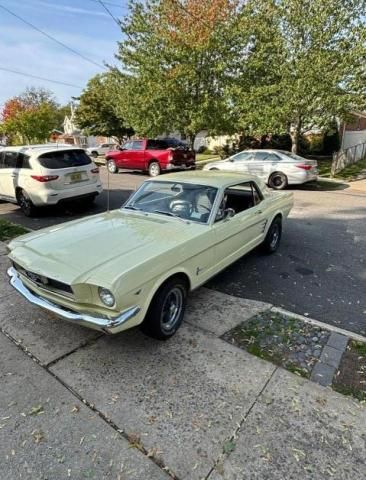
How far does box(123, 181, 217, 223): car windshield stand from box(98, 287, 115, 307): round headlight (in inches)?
58.8

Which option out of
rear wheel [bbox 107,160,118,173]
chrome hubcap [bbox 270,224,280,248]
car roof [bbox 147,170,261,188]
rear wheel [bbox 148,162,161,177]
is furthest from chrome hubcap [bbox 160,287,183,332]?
rear wheel [bbox 107,160,118,173]

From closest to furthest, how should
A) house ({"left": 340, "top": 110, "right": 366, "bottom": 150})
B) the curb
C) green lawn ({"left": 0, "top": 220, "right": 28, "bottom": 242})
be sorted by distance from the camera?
1. the curb
2. green lawn ({"left": 0, "top": 220, "right": 28, "bottom": 242})
3. house ({"left": 340, "top": 110, "right": 366, "bottom": 150})

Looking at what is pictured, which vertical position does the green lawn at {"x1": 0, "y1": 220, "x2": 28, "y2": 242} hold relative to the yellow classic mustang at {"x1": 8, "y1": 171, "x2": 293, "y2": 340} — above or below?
below

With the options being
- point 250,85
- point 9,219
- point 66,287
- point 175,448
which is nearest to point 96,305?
point 66,287

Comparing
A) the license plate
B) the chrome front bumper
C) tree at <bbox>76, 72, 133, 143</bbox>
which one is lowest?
the chrome front bumper

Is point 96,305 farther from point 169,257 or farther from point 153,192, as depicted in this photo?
point 153,192

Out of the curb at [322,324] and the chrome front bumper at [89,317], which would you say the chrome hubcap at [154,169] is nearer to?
the curb at [322,324]

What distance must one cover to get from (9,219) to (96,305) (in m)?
6.09

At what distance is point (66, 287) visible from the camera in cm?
262

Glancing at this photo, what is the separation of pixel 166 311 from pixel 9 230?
187 inches

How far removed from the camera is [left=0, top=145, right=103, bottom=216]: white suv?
23.1 ft

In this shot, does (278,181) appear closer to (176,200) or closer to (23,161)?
(23,161)

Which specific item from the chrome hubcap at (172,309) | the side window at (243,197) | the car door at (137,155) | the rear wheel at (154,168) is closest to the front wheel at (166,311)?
the chrome hubcap at (172,309)

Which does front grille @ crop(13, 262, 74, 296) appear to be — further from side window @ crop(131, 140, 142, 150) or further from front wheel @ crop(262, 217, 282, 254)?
side window @ crop(131, 140, 142, 150)
